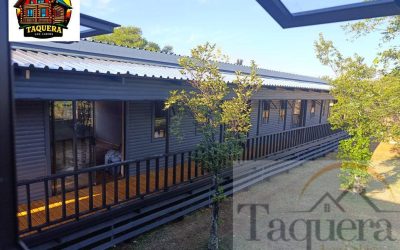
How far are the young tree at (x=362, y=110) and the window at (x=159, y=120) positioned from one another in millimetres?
5519

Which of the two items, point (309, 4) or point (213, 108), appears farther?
point (213, 108)

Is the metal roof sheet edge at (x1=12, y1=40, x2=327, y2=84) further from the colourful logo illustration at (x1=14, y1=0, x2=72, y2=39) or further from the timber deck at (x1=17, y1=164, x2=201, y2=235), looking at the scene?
the timber deck at (x1=17, y1=164, x2=201, y2=235)

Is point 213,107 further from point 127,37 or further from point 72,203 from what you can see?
point 127,37

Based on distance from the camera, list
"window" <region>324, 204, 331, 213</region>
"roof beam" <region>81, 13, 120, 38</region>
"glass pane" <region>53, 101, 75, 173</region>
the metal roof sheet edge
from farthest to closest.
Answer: "window" <region>324, 204, 331, 213</region>, the metal roof sheet edge, "roof beam" <region>81, 13, 120, 38</region>, "glass pane" <region>53, 101, 75, 173</region>

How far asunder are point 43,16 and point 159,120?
4.17 m

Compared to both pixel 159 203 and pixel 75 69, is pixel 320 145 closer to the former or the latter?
pixel 159 203

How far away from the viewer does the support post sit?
2.15 feet

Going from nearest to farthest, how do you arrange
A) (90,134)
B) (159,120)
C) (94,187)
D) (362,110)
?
1. (94,187)
2. (90,134)
3. (362,110)
4. (159,120)

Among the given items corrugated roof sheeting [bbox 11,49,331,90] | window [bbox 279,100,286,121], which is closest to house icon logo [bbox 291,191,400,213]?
corrugated roof sheeting [bbox 11,49,331,90]

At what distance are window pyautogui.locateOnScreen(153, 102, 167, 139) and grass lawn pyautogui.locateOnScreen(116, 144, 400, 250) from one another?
2.73 m

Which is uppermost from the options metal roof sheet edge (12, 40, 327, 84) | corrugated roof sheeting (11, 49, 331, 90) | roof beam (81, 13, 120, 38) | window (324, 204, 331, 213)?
roof beam (81, 13, 120, 38)

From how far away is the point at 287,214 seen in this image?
287 inches

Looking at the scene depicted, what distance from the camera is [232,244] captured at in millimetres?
5805

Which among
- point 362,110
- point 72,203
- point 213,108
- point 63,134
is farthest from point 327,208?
point 63,134
